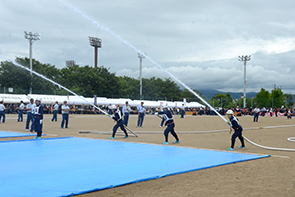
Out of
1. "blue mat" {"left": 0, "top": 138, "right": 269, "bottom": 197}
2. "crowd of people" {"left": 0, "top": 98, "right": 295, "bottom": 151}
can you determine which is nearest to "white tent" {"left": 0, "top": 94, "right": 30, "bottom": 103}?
"crowd of people" {"left": 0, "top": 98, "right": 295, "bottom": 151}

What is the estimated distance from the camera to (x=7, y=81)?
59.1 metres

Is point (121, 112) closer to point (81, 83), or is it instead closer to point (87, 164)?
point (87, 164)

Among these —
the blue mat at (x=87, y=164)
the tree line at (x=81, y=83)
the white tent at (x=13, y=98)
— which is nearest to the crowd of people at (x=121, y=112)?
the white tent at (x=13, y=98)

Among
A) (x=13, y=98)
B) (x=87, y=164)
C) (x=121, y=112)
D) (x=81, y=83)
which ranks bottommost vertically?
(x=87, y=164)

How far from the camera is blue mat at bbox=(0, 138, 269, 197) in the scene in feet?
22.1

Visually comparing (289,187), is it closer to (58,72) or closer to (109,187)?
(109,187)

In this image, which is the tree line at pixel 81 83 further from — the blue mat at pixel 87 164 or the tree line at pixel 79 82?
the blue mat at pixel 87 164

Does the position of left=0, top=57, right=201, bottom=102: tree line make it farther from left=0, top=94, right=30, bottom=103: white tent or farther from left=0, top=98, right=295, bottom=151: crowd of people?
left=0, top=98, right=295, bottom=151: crowd of people

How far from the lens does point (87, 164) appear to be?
9219 millimetres

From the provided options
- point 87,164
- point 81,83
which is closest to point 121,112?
point 87,164

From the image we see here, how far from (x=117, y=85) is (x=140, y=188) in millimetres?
70698

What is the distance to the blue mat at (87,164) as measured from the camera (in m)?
6.74

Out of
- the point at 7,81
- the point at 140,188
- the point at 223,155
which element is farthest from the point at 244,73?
the point at 140,188

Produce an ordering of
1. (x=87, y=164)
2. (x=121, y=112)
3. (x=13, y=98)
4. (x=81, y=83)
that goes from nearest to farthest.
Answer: (x=87, y=164) < (x=121, y=112) < (x=13, y=98) < (x=81, y=83)
